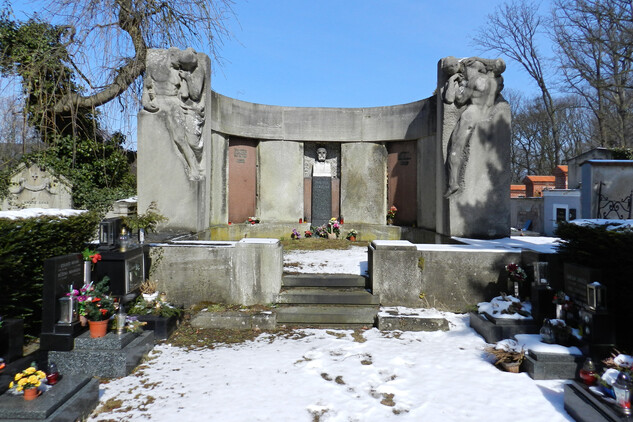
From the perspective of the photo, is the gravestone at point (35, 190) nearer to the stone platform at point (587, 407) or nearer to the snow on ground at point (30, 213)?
the snow on ground at point (30, 213)

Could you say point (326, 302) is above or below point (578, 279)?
below

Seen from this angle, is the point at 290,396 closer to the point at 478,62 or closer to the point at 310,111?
the point at 478,62

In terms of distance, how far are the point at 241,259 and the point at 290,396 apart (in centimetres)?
265

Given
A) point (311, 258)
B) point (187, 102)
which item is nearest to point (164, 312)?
point (311, 258)

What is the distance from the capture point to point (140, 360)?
397 centimetres

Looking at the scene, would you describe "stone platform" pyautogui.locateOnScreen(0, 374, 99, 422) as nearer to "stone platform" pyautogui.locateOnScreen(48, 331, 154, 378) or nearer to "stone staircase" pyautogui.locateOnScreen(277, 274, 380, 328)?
"stone platform" pyautogui.locateOnScreen(48, 331, 154, 378)

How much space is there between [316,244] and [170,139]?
4102mm

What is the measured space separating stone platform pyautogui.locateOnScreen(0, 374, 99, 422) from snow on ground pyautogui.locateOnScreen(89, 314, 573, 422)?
0.17 meters

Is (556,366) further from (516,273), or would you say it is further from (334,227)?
(334,227)

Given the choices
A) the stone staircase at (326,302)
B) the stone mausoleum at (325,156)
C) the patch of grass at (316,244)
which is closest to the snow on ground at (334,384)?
the stone staircase at (326,302)

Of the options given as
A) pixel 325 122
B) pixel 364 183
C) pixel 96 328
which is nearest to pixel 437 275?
pixel 96 328

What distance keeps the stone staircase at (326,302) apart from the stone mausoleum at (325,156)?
289 cm

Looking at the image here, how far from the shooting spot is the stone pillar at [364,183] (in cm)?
1077

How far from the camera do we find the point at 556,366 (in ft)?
12.0
